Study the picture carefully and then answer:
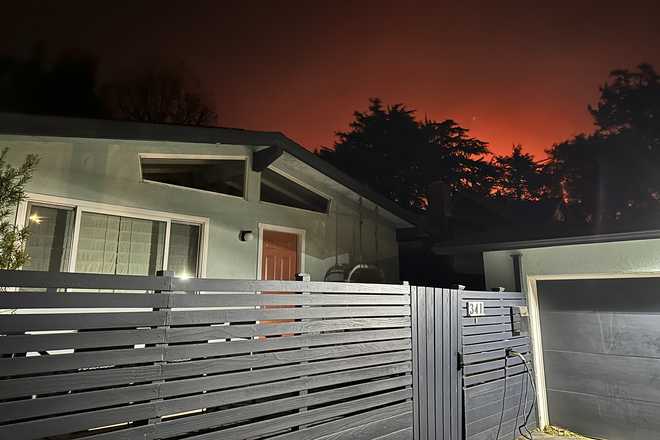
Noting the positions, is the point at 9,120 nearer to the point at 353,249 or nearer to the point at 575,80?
the point at 353,249

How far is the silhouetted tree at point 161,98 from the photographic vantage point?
19.6 m

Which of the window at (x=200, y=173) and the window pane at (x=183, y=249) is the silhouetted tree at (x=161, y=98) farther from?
the window pane at (x=183, y=249)

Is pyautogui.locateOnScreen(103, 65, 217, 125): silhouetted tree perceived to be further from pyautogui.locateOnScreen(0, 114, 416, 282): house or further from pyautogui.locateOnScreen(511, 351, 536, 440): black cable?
pyautogui.locateOnScreen(511, 351, 536, 440): black cable

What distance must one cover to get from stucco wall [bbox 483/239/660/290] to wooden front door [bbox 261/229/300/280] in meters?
3.00

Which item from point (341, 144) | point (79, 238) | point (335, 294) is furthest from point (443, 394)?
point (341, 144)

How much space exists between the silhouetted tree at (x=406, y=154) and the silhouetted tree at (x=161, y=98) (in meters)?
8.23

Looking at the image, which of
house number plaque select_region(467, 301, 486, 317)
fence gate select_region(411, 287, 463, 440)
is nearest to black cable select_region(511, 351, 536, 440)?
house number plaque select_region(467, 301, 486, 317)

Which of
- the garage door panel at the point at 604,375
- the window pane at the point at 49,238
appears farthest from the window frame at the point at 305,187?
the garage door panel at the point at 604,375

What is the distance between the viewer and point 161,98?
66.7 ft

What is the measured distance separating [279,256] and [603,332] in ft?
15.0

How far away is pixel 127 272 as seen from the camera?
5.40 m

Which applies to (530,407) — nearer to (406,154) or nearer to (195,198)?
(195,198)

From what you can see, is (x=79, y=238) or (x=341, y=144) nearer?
(x=79, y=238)

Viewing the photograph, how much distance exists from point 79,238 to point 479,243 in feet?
16.9
